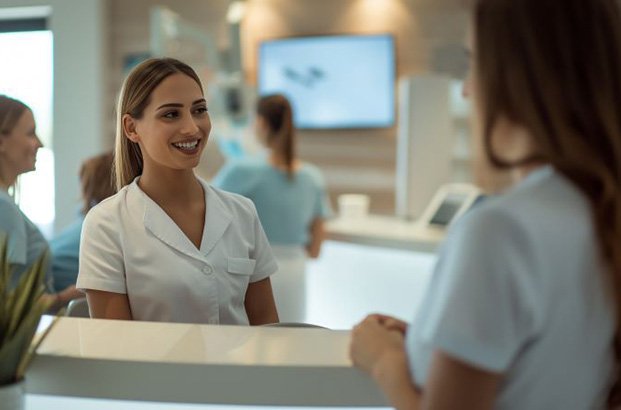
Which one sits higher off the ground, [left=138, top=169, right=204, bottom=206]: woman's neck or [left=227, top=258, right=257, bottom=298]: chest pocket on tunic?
[left=138, top=169, right=204, bottom=206]: woman's neck

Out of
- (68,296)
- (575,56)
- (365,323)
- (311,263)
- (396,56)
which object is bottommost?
(311,263)

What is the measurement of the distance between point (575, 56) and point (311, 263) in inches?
118

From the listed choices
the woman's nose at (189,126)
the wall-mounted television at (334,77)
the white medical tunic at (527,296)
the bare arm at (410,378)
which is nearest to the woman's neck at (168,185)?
the woman's nose at (189,126)

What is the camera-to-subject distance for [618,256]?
800 mm

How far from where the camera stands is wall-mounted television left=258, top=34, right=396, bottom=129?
18.8ft

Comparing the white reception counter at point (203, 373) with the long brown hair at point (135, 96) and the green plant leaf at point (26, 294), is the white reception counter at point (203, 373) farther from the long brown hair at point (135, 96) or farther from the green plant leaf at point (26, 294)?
the long brown hair at point (135, 96)

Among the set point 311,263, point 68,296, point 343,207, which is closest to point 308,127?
point 343,207

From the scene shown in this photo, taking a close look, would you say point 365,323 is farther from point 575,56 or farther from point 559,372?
point 575,56

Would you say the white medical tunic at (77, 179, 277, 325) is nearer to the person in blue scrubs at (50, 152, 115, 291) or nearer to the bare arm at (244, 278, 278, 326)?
the bare arm at (244, 278, 278, 326)

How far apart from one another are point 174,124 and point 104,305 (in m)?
0.36

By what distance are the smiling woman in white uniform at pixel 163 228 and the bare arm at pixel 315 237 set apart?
173 centimetres

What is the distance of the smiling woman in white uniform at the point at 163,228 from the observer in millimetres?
1428

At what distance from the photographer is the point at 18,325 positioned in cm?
110

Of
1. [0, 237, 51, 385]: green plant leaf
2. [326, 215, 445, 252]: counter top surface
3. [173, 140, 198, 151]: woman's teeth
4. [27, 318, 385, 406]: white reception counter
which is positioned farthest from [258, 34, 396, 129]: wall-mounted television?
[0, 237, 51, 385]: green plant leaf
